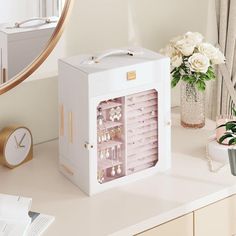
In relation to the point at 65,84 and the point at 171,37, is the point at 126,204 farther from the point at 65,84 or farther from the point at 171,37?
the point at 171,37

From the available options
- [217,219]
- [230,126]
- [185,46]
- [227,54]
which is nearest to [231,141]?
[230,126]

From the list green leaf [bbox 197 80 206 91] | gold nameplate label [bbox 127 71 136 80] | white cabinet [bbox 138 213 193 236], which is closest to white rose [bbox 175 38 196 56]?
green leaf [bbox 197 80 206 91]

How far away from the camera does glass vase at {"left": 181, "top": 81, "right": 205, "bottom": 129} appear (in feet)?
8.30

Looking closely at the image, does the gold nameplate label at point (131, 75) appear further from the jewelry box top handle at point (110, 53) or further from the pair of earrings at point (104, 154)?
the pair of earrings at point (104, 154)

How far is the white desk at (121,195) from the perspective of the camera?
191 centimetres

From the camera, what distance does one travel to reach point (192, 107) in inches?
99.9

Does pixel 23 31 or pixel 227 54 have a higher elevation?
pixel 23 31

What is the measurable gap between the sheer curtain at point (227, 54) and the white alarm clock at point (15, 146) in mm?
952

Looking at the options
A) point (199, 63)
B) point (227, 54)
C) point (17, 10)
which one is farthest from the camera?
point (227, 54)

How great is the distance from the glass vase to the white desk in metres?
0.20

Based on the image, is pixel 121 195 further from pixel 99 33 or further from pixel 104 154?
pixel 99 33

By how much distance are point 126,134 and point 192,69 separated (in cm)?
47

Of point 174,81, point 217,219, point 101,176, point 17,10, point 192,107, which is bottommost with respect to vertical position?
point 217,219

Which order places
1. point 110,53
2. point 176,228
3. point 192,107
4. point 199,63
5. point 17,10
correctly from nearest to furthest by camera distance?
point 176,228
point 110,53
point 17,10
point 199,63
point 192,107
